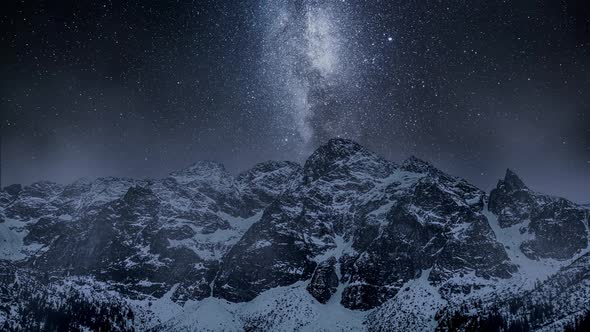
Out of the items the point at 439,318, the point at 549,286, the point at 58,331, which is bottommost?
the point at 58,331

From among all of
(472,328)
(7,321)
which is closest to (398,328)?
(472,328)

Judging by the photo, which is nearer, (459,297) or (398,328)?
(398,328)

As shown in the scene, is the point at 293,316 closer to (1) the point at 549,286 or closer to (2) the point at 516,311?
(2) the point at 516,311

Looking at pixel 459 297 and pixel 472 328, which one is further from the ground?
pixel 459 297

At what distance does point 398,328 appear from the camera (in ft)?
586

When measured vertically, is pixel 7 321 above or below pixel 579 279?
below

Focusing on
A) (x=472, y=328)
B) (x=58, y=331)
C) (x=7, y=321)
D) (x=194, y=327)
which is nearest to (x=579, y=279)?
(x=472, y=328)

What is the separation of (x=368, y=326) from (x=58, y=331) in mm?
123021

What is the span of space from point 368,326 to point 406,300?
73.0 feet

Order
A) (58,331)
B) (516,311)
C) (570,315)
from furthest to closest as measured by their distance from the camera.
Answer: (58,331)
(516,311)
(570,315)

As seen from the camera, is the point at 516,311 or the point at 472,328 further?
the point at 516,311

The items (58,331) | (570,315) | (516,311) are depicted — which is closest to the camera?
(570,315)

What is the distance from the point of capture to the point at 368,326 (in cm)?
18675

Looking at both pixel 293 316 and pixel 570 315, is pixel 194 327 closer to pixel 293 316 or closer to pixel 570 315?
pixel 293 316
